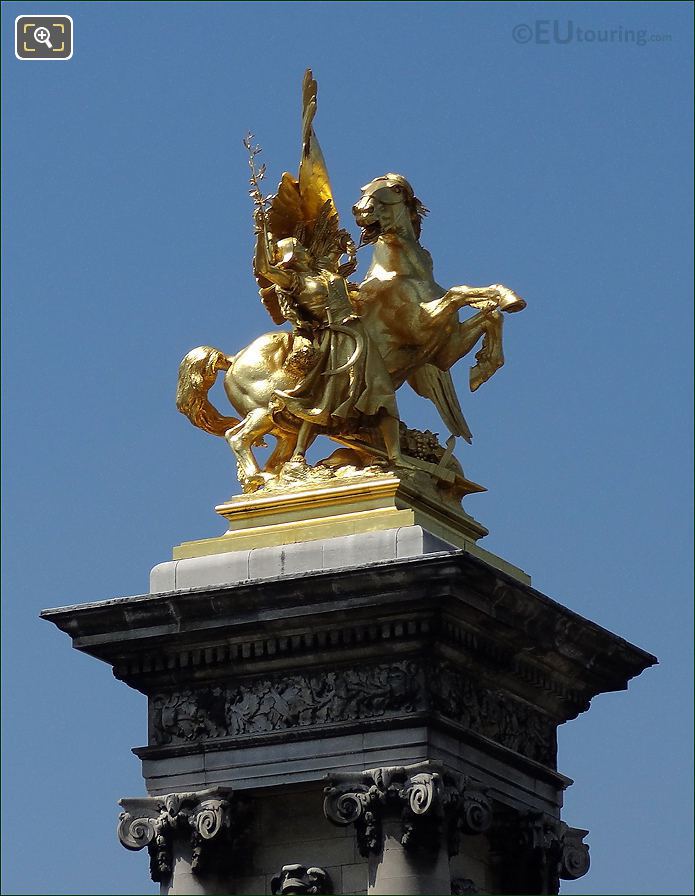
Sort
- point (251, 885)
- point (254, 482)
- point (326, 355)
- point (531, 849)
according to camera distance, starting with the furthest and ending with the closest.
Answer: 1. point (326, 355)
2. point (254, 482)
3. point (531, 849)
4. point (251, 885)

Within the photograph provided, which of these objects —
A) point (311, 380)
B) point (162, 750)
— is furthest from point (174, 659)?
point (311, 380)

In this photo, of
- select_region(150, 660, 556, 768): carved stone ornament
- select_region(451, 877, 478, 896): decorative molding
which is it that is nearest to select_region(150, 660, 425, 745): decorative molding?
select_region(150, 660, 556, 768): carved stone ornament

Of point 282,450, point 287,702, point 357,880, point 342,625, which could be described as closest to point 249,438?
point 282,450

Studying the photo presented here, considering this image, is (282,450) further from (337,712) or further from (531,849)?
(531,849)

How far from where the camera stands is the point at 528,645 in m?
36.8

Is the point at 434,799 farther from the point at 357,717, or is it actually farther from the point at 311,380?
the point at 311,380

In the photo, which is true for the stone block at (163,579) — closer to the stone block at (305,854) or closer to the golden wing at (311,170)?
the stone block at (305,854)

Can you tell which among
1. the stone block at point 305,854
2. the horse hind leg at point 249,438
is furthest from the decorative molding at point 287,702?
the horse hind leg at point 249,438

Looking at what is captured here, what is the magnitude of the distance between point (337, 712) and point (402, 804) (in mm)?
1300

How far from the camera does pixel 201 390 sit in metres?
38.6

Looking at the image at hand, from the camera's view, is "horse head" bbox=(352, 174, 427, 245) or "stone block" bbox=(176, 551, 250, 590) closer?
"stone block" bbox=(176, 551, 250, 590)

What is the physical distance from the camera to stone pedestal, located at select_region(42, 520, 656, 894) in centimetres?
3512

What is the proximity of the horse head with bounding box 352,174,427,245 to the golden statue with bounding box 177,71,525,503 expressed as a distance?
0.01m

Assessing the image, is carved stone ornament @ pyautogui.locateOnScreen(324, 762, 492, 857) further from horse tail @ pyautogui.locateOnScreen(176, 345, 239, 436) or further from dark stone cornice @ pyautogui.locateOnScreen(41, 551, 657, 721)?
horse tail @ pyautogui.locateOnScreen(176, 345, 239, 436)
